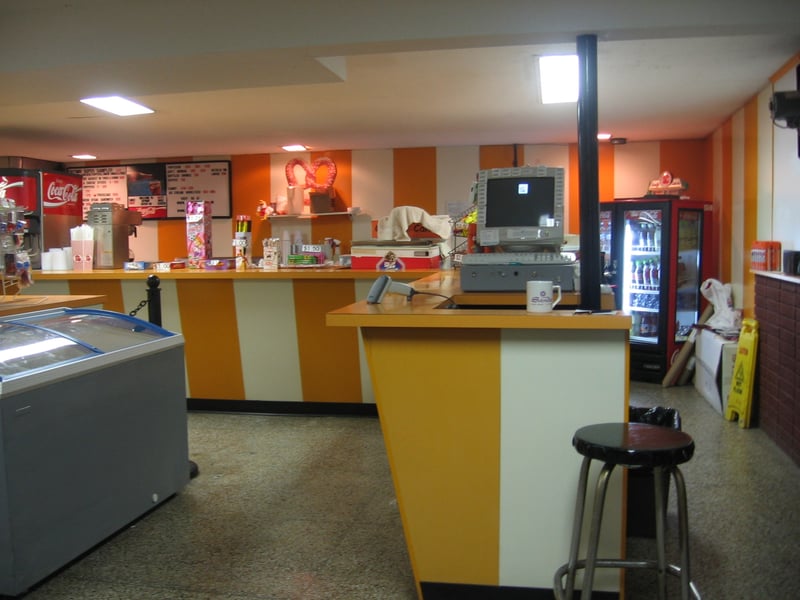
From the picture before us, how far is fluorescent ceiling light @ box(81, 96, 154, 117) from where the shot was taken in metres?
5.03

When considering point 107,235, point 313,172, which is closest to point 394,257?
point 107,235

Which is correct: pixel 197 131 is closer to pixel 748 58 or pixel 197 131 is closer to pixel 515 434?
pixel 748 58

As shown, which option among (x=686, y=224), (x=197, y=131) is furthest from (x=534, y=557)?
(x=197, y=131)

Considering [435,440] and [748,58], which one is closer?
[435,440]

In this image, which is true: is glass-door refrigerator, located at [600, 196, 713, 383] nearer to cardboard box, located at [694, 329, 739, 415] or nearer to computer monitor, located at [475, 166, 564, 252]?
cardboard box, located at [694, 329, 739, 415]

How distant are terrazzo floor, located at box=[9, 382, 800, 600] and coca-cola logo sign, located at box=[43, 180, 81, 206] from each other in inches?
136

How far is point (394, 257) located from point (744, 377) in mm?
2580

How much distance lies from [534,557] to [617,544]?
283mm

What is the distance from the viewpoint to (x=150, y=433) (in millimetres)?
3221

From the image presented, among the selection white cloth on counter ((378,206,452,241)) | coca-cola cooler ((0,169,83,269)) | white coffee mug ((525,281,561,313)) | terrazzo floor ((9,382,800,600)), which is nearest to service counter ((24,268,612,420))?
white cloth on counter ((378,206,452,241))

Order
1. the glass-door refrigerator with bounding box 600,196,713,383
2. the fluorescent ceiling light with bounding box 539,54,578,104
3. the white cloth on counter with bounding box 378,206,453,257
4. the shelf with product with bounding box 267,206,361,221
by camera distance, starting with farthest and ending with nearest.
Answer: the shelf with product with bounding box 267,206,361,221
the glass-door refrigerator with bounding box 600,196,713,383
the white cloth on counter with bounding box 378,206,453,257
the fluorescent ceiling light with bounding box 539,54,578,104

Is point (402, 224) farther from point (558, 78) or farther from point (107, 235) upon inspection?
point (107, 235)

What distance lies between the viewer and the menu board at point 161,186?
8180 mm

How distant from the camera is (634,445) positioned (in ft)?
5.95
